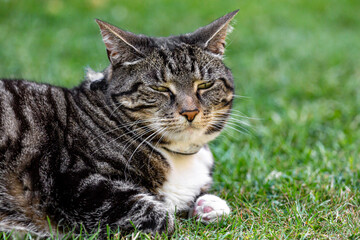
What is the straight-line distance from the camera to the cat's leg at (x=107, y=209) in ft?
7.59

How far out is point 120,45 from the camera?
8.66 feet

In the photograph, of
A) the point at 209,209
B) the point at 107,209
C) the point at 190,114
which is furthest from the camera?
the point at 209,209

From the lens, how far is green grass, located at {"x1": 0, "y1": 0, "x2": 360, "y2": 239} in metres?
2.68

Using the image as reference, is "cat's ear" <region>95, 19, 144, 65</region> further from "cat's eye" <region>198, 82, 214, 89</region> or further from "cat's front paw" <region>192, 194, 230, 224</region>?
"cat's front paw" <region>192, 194, 230, 224</region>

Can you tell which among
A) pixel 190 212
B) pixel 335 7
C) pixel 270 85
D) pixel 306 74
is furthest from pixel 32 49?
pixel 335 7

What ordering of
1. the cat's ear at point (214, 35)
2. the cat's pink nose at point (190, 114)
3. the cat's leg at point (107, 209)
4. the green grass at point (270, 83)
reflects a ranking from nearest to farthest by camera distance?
the cat's leg at point (107, 209)
the cat's pink nose at point (190, 114)
the green grass at point (270, 83)
the cat's ear at point (214, 35)

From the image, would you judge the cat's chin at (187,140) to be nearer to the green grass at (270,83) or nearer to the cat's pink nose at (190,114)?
the cat's pink nose at (190,114)

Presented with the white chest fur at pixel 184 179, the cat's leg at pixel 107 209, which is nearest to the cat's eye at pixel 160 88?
the white chest fur at pixel 184 179

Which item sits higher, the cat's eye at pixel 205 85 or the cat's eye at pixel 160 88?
the cat's eye at pixel 160 88

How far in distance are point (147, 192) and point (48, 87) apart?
974 millimetres

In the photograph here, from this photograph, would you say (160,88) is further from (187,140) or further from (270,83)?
(270,83)

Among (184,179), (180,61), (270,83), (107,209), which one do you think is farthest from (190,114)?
(270,83)

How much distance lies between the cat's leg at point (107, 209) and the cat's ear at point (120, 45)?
78 cm

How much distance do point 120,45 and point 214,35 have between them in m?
0.62
